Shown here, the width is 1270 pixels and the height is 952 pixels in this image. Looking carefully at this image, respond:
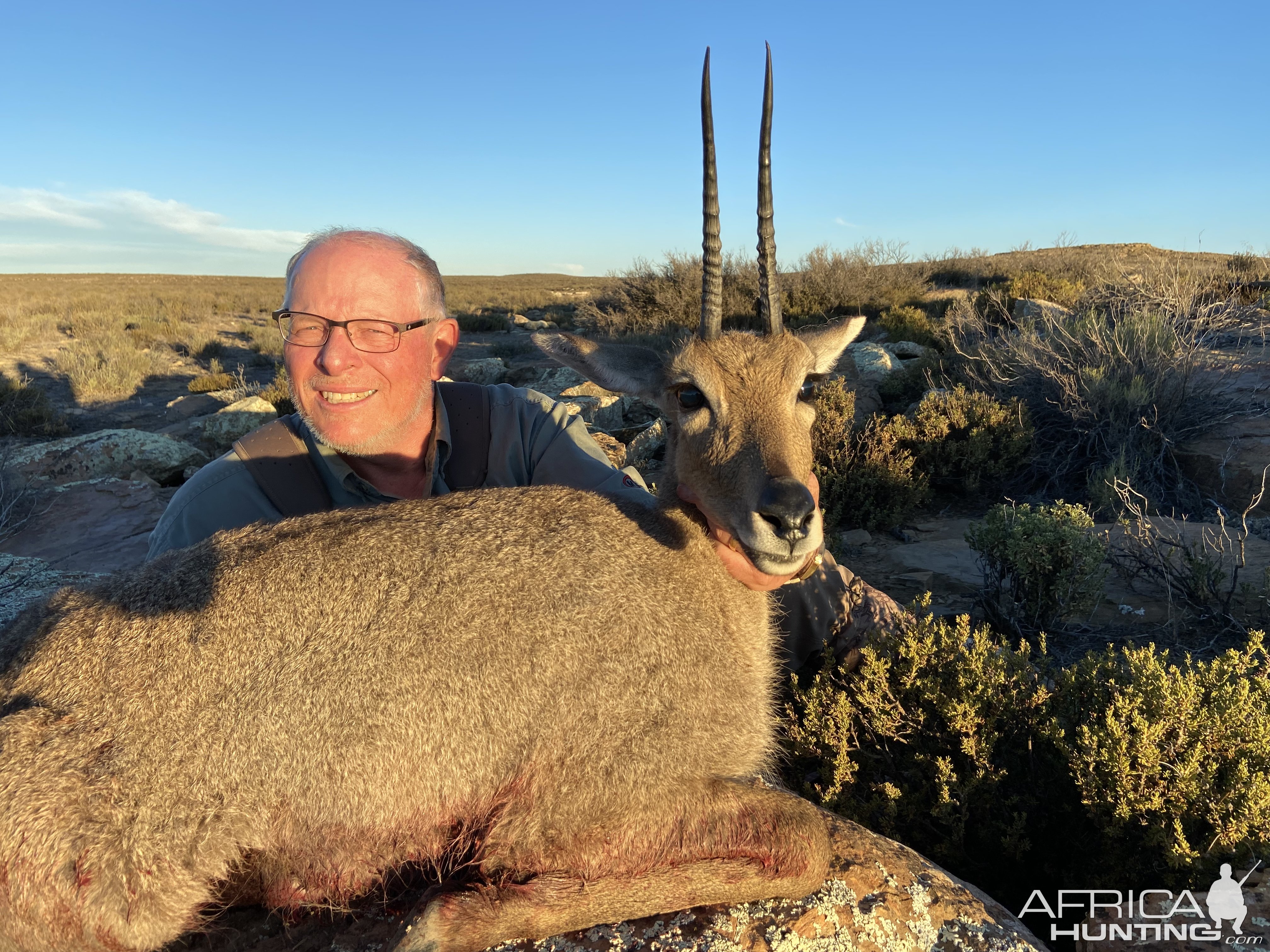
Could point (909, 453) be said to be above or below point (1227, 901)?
above

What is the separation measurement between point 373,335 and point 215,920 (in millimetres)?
3069

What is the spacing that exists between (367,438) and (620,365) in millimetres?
1606

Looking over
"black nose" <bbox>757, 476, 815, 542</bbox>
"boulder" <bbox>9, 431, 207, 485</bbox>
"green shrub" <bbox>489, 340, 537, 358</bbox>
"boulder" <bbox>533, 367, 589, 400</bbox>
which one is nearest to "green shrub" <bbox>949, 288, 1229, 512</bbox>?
"black nose" <bbox>757, 476, 815, 542</bbox>

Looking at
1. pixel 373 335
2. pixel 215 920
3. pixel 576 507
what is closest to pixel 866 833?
pixel 576 507

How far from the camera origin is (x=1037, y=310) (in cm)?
1694

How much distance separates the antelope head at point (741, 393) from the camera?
3.03 meters

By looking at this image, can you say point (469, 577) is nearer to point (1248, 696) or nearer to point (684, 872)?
point (684, 872)

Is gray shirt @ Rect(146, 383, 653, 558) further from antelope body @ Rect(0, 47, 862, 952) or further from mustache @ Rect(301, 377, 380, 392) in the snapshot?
antelope body @ Rect(0, 47, 862, 952)

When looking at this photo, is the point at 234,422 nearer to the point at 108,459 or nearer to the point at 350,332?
the point at 108,459

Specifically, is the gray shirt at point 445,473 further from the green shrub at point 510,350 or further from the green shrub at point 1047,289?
the green shrub at point 510,350

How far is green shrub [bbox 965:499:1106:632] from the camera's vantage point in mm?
6059

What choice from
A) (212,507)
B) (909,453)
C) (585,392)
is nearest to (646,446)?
(909,453)

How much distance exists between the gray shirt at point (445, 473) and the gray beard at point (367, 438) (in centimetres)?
24

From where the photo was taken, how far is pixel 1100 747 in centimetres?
337
